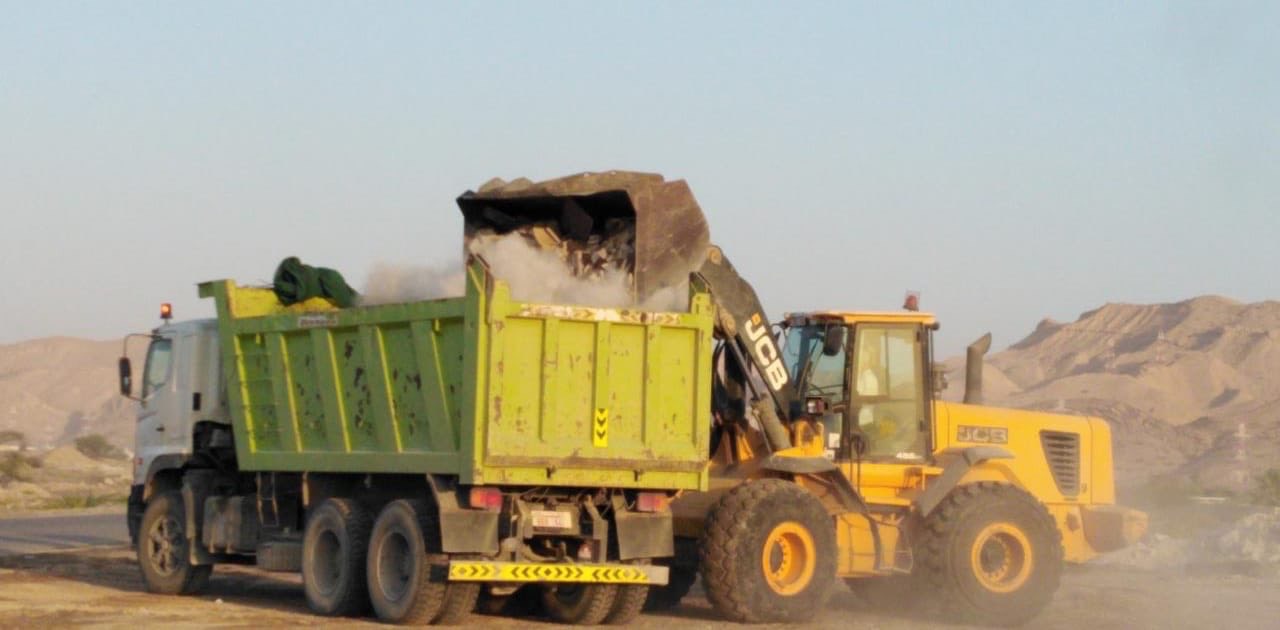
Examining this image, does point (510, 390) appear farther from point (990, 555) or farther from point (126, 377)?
point (126, 377)

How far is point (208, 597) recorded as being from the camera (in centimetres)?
1716

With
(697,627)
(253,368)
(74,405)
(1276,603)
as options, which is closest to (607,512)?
(697,627)

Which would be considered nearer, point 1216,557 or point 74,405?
point 1216,557

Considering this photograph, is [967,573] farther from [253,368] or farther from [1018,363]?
[1018,363]

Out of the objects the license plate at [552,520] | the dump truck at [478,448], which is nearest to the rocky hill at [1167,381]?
the dump truck at [478,448]

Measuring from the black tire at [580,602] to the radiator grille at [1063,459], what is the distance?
4.92 metres

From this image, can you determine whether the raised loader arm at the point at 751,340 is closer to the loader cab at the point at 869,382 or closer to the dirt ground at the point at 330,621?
the loader cab at the point at 869,382

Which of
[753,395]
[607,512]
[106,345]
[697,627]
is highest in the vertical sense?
[106,345]

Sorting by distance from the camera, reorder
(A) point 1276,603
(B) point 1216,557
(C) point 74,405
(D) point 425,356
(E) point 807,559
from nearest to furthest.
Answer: (D) point 425,356 → (E) point 807,559 → (A) point 1276,603 → (B) point 1216,557 → (C) point 74,405

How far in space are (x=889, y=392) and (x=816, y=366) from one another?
2.28 ft

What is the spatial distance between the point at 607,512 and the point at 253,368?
4.04 meters

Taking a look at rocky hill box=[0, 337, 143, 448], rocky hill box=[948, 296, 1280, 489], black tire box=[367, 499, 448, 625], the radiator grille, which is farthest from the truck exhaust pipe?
rocky hill box=[0, 337, 143, 448]

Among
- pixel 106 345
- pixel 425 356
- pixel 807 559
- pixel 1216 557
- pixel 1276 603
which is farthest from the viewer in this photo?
pixel 106 345

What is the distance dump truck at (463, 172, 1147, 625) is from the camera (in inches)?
583
